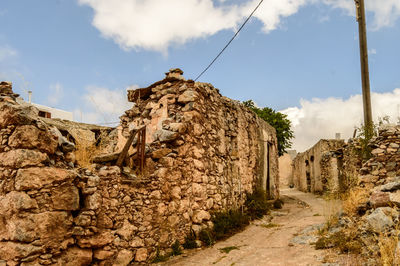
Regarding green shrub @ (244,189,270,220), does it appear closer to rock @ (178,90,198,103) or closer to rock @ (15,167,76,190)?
rock @ (178,90,198,103)

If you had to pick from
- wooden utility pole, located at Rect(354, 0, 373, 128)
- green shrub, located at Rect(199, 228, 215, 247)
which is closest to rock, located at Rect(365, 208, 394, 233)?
green shrub, located at Rect(199, 228, 215, 247)

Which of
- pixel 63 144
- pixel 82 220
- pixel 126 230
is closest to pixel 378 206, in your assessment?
pixel 126 230

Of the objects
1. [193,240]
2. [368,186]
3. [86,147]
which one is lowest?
[193,240]

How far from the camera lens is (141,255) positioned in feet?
14.5

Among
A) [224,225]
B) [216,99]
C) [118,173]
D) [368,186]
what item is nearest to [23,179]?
[118,173]

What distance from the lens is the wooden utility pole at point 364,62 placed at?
27.5 feet

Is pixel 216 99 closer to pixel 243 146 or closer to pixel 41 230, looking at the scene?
pixel 243 146

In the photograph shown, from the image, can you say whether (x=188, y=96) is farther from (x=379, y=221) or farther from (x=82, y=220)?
(x=379, y=221)

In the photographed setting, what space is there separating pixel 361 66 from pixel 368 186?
4111mm

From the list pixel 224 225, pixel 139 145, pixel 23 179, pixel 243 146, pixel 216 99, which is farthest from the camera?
pixel 243 146

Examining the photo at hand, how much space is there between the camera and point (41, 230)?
11.1 ft

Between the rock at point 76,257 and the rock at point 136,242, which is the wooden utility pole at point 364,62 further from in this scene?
→ the rock at point 76,257

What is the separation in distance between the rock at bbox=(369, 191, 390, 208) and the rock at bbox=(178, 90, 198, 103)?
3.49m

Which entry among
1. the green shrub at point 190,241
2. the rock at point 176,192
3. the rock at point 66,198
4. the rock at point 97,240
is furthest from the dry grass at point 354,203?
the rock at point 66,198
